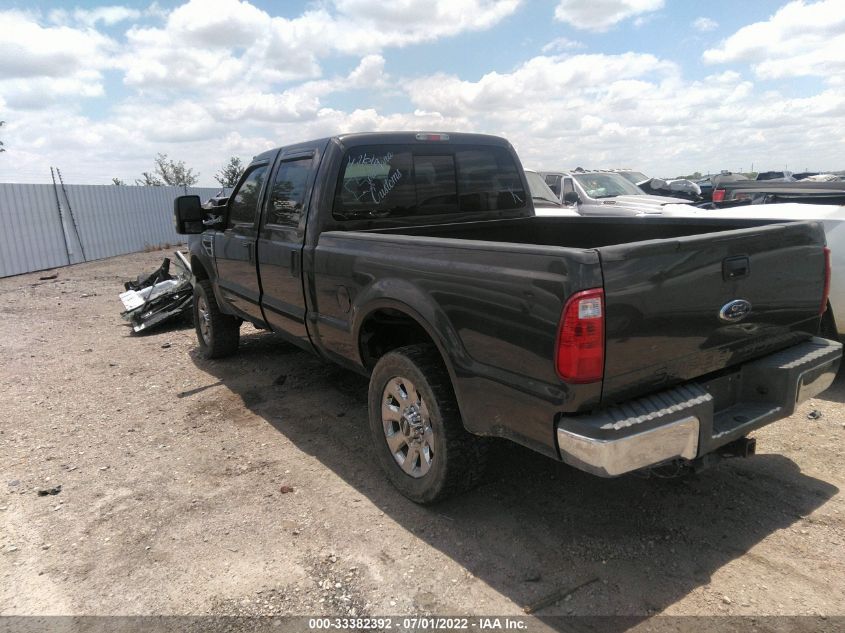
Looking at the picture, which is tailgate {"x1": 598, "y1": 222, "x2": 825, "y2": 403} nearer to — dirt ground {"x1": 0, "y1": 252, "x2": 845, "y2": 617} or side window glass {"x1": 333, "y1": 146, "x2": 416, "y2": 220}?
dirt ground {"x1": 0, "y1": 252, "x2": 845, "y2": 617}

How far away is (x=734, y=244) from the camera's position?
262cm

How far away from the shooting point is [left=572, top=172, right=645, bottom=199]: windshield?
40.6 feet

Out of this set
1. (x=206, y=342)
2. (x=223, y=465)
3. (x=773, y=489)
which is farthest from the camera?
(x=206, y=342)

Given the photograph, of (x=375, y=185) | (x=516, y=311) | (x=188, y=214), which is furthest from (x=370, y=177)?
(x=188, y=214)

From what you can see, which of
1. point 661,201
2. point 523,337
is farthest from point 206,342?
point 661,201

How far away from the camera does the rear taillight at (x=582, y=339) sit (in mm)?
2219

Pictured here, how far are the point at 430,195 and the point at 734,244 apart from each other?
2.20 m

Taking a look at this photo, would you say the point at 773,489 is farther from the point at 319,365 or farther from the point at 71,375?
the point at 71,375

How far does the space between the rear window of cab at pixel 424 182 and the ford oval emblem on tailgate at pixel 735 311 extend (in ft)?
7.21

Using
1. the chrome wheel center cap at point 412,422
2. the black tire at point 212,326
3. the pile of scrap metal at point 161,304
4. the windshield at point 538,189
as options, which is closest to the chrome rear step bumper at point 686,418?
the chrome wheel center cap at point 412,422

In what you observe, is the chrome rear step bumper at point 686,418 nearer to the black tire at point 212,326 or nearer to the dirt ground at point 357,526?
the dirt ground at point 357,526

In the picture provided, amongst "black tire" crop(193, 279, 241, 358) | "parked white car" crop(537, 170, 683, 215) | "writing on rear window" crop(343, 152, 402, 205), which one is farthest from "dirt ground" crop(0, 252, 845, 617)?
"parked white car" crop(537, 170, 683, 215)

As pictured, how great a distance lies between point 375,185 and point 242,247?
1.50 m

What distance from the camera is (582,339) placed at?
224cm
